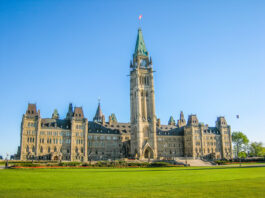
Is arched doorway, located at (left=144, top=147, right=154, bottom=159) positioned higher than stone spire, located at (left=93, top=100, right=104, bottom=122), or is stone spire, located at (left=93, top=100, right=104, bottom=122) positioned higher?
stone spire, located at (left=93, top=100, right=104, bottom=122)

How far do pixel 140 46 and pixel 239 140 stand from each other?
235ft

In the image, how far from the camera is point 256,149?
145m

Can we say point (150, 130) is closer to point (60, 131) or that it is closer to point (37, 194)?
point (60, 131)

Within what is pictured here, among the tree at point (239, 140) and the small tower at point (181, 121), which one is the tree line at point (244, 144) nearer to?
the tree at point (239, 140)

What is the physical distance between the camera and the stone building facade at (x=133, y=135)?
111250 millimetres

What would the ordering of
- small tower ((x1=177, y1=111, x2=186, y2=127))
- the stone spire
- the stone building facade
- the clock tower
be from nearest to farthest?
the stone building facade → the clock tower → the stone spire → small tower ((x1=177, y1=111, x2=186, y2=127))

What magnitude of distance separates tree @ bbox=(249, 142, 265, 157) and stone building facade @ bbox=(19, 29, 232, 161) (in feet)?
42.6

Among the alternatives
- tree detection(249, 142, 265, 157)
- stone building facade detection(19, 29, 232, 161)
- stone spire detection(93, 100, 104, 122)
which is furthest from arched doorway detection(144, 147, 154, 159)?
tree detection(249, 142, 265, 157)

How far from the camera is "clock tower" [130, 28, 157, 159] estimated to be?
124 metres

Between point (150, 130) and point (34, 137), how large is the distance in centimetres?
4891

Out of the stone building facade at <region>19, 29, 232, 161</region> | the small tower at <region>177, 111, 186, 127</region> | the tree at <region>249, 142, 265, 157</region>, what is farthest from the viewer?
the small tower at <region>177, 111, 186, 127</region>

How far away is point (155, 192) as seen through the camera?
2167 cm

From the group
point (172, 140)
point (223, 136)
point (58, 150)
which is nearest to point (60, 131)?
point (58, 150)

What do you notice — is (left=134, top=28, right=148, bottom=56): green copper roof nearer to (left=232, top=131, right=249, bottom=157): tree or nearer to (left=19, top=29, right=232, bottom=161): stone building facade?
(left=19, top=29, right=232, bottom=161): stone building facade
